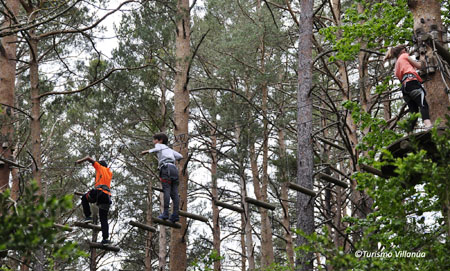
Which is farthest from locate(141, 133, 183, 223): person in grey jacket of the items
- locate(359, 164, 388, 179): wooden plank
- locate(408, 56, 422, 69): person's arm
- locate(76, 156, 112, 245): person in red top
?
locate(408, 56, 422, 69): person's arm

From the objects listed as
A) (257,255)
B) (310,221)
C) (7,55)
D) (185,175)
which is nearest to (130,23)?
(7,55)

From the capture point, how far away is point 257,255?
76.1 ft

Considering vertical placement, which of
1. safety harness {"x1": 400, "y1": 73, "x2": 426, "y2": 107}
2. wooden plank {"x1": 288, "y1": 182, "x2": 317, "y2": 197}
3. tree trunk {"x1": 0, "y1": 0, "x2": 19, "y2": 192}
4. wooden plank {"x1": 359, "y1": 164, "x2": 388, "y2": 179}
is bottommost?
wooden plank {"x1": 359, "y1": 164, "x2": 388, "y2": 179}

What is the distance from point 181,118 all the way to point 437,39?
202 inches

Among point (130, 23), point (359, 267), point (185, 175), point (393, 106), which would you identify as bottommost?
point (359, 267)

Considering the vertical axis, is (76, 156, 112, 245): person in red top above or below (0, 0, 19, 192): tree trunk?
below

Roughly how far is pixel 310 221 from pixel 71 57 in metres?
7.49

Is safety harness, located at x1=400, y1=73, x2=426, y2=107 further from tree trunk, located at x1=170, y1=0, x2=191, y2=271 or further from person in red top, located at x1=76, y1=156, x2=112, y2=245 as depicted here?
person in red top, located at x1=76, y1=156, x2=112, y2=245

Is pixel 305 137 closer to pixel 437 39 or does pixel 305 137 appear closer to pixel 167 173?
pixel 167 173

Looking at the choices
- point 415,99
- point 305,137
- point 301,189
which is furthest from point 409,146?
point 305,137

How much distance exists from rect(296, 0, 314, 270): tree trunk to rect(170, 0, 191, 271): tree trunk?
2.18 m

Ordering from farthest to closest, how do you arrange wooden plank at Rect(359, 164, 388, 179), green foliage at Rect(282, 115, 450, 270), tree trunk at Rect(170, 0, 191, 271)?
tree trunk at Rect(170, 0, 191, 271)
wooden plank at Rect(359, 164, 388, 179)
green foliage at Rect(282, 115, 450, 270)

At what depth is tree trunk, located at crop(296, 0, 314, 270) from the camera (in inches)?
298

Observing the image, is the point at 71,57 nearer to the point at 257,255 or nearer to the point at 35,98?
the point at 35,98
